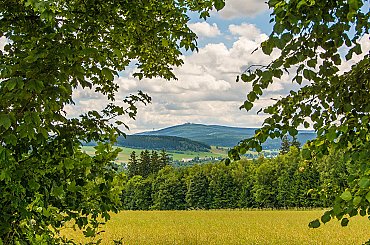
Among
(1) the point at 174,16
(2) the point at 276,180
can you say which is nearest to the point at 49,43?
(1) the point at 174,16

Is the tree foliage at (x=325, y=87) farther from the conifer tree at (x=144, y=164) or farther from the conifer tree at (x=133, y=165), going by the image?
the conifer tree at (x=144, y=164)

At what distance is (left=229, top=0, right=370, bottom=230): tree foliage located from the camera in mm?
2590

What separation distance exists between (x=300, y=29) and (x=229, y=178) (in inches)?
2954

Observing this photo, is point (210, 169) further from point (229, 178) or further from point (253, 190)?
point (253, 190)

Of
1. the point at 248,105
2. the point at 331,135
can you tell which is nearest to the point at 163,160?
the point at 248,105

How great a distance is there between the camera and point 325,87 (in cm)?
358

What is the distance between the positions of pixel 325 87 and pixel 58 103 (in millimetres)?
2228

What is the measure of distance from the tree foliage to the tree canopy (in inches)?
21.3

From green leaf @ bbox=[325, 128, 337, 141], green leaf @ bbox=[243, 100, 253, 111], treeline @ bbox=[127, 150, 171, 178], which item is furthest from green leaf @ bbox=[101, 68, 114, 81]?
treeline @ bbox=[127, 150, 171, 178]

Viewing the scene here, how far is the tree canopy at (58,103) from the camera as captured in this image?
3113 millimetres

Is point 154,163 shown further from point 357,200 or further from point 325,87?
point 357,200

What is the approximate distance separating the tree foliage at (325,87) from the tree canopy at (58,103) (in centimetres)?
54

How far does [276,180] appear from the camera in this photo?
71.1 m

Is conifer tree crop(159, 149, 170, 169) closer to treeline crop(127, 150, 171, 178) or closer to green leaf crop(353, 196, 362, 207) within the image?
treeline crop(127, 150, 171, 178)
